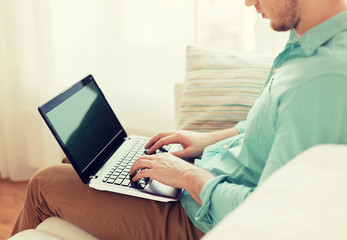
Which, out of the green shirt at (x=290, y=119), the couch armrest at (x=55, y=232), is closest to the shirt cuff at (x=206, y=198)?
the green shirt at (x=290, y=119)

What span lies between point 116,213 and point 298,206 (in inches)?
26.5

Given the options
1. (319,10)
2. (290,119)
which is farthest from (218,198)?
(319,10)

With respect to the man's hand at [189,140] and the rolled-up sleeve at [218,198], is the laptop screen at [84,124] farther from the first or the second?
the rolled-up sleeve at [218,198]

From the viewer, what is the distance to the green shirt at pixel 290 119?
813 millimetres

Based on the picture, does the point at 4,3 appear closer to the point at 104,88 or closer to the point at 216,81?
the point at 104,88

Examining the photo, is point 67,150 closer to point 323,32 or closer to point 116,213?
point 116,213

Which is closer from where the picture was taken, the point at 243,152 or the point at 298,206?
the point at 298,206

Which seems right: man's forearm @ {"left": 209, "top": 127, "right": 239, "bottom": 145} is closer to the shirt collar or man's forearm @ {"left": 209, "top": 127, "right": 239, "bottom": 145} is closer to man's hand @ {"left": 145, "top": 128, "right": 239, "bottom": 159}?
man's hand @ {"left": 145, "top": 128, "right": 239, "bottom": 159}

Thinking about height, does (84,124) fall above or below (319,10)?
below

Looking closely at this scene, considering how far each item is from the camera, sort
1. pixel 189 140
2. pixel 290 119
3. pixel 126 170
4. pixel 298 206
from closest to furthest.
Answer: pixel 298 206
pixel 290 119
pixel 126 170
pixel 189 140

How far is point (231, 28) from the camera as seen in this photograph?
6.23 feet

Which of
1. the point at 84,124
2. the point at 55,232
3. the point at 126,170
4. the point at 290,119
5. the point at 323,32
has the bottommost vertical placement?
the point at 55,232

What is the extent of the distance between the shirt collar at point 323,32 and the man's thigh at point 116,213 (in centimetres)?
49

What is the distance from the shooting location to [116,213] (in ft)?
3.67
